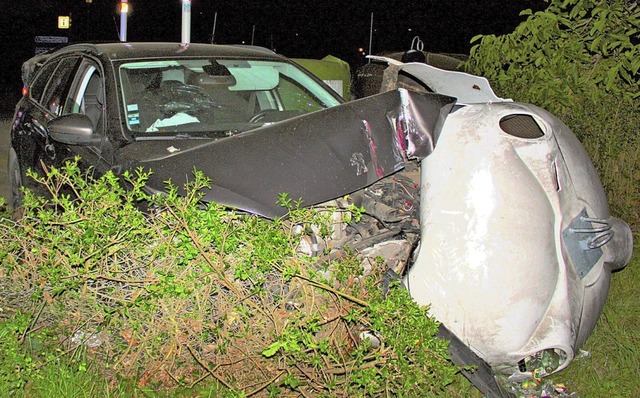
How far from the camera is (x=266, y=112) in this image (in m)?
5.43

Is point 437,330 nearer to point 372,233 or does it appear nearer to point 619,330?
point 372,233

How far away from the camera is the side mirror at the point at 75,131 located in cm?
476

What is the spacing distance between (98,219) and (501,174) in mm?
1916

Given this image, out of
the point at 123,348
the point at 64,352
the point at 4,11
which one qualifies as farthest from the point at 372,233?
the point at 4,11

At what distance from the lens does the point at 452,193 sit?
388 centimetres

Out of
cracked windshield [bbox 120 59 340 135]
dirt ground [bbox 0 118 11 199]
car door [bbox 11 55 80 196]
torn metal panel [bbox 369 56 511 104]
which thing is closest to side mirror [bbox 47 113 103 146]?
cracked windshield [bbox 120 59 340 135]

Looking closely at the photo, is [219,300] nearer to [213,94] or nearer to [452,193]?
[452,193]

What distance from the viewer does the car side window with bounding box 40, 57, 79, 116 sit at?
233 inches

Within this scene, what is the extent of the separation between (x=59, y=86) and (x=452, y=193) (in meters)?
3.56

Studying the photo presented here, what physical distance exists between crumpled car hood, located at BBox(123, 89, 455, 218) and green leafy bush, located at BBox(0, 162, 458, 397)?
125 millimetres

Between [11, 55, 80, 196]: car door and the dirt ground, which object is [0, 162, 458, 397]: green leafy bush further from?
the dirt ground

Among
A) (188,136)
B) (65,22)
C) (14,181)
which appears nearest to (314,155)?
(188,136)

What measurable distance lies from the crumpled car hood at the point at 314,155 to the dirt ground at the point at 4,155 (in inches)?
202

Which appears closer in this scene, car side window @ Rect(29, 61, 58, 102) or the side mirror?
the side mirror
